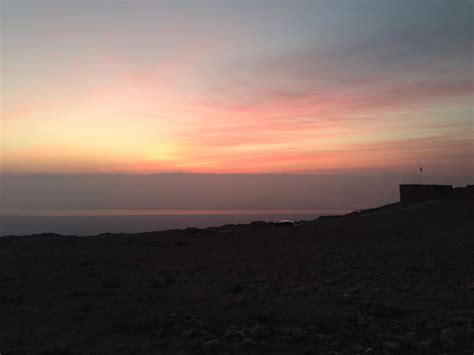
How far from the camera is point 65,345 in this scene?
6355mm

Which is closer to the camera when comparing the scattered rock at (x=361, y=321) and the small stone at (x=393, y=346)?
the small stone at (x=393, y=346)

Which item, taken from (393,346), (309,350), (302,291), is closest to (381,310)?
(393,346)

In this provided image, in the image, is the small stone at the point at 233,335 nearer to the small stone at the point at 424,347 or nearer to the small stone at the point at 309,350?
the small stone at the point at 309,350

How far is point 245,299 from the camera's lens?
8.46 meters

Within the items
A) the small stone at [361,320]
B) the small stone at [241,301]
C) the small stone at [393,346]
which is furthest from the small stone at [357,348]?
the small stone at [241,301]

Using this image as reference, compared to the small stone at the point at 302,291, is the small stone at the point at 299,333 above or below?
below

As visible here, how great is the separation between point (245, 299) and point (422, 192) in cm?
3496

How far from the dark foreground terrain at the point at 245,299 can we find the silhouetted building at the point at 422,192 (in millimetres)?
24346

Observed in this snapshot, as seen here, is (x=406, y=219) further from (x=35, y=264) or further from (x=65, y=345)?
(x=65, y=345)

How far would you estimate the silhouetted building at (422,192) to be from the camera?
39625mm

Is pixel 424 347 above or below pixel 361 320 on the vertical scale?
below

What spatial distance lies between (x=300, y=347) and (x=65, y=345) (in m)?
3.03

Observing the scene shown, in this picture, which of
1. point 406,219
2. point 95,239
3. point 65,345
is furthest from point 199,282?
point 406,219

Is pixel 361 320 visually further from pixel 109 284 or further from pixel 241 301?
pixel 109 284
